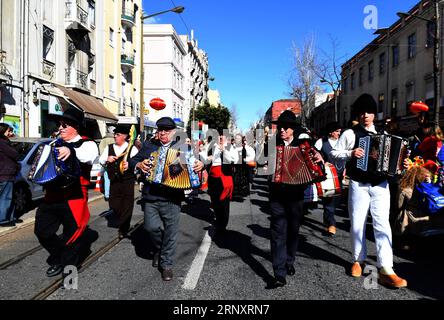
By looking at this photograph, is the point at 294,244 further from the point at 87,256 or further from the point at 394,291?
the point at 87,256

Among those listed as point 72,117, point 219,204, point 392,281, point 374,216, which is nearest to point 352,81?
point 219,204

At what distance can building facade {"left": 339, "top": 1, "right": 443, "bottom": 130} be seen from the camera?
2319cm

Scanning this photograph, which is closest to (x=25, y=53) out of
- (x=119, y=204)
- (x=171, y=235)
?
(x=119, y=204)

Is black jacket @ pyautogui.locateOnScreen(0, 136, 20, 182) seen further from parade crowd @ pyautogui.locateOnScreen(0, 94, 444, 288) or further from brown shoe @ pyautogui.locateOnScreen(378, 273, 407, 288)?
brown shoe @ pyautogui.locateOnScreen(378, 273, 407, 288)

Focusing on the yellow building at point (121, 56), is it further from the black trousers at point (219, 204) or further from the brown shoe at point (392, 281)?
the brown shoe at point (392, 281)

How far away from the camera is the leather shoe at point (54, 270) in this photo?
13.8ft

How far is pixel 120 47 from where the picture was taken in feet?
90.3

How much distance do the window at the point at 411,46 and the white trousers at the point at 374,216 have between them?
2515 centimetres

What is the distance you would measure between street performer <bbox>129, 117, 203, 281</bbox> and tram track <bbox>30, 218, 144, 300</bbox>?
39.9 inches

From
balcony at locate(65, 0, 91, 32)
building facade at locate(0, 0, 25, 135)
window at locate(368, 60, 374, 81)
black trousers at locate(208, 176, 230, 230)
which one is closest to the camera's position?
black trousers at locate(208, 176, 230, 230)

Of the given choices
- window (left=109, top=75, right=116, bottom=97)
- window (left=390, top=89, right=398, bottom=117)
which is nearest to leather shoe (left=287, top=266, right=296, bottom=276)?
window (left=109, top=75, right=116, bottom=97)

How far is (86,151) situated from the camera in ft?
13.6

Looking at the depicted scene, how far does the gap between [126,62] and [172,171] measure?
87.8 ft

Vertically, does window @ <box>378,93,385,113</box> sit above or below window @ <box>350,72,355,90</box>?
below
